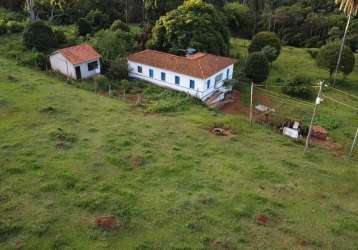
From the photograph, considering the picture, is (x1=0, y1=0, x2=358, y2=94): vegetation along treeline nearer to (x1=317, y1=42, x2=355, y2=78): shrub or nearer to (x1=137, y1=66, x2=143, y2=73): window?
(x1=317, y1=42, x2=355, y2=78): shrub

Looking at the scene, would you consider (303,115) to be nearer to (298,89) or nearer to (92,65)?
(298,89)

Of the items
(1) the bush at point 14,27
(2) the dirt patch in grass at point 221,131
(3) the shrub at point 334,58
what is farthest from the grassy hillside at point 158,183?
(1) the bush at point 14,27

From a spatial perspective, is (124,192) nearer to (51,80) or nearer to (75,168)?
(75,168)

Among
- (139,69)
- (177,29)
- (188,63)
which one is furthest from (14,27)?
(188,63)

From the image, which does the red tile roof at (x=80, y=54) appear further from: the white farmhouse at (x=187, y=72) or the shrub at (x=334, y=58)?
the shrub at (x=334, y=58)

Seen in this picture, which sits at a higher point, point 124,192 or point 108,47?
point 108,47

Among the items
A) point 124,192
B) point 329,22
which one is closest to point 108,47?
point 124,192
